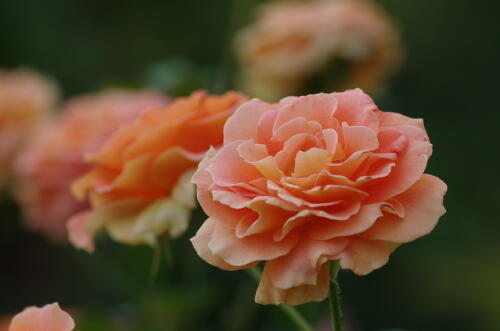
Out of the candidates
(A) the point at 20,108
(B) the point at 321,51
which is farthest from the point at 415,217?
(A) the point at 20,108

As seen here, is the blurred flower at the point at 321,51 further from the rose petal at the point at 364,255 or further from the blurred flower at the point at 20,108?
the rose petal at the point at 364,255

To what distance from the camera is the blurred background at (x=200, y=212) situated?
0.98m

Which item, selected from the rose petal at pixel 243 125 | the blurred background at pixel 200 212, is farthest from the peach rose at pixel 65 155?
→ the rose petal at pixel 243 125

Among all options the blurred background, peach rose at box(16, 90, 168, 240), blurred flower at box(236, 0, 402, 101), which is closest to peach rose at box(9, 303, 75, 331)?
the blurred background

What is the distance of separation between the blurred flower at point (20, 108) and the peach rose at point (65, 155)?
24cm

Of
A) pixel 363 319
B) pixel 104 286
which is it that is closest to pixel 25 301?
pixel 104 286

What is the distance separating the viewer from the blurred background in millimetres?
984

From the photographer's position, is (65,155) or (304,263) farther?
(65,155)

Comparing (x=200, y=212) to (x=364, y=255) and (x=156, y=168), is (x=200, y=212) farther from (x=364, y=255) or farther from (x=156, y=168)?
(x=364, y=255)

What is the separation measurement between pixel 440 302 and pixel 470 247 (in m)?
0.12

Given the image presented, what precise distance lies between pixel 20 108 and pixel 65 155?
16.8 inches

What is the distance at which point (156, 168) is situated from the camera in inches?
23.5

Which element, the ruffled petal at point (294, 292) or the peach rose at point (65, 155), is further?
the peach rose at point (65, 155)

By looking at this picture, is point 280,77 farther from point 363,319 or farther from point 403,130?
point 403,130
